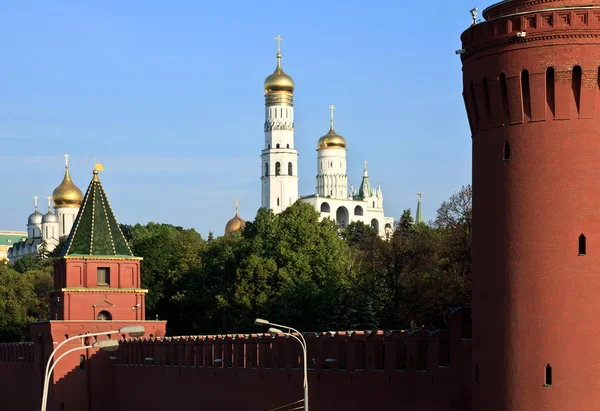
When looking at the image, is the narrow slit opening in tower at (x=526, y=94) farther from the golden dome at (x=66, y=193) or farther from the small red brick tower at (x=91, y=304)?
the golden dome at (x=66, y=193)

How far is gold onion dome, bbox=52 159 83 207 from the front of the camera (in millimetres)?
191875

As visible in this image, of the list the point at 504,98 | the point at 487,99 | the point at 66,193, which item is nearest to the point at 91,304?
the point at 487,99

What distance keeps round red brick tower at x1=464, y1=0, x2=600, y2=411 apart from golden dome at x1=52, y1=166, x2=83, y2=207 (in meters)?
159

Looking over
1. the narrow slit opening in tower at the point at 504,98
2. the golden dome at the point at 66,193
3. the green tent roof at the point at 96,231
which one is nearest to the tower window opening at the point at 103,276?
the green tent roof at the point at 96,231

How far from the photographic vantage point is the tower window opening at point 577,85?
34.2m

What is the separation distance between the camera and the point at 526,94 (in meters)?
34.9

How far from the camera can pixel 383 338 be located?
4403 cm

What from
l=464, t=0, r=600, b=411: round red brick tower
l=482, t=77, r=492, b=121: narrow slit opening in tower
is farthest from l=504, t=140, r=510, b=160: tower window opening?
l=482, t=77, r=492, b=121: narrow slit opening in tower

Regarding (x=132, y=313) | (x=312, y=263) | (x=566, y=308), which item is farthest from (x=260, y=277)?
(x=566, y=308)

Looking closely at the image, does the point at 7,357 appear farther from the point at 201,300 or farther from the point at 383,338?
the point at 383,338

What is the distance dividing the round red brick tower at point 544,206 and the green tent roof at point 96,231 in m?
38.4

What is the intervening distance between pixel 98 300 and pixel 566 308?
130 feet

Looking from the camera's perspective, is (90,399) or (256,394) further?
(90,399)

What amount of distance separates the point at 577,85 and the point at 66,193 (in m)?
162
